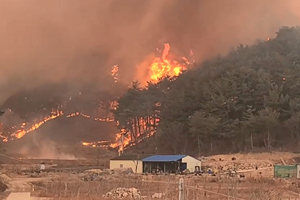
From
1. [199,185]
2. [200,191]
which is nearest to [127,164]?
[199,185]

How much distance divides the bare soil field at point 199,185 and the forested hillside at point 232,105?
6.61m

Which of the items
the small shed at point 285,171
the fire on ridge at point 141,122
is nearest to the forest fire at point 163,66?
the fire on ridge at point 141,122

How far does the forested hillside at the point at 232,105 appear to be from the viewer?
204 ft

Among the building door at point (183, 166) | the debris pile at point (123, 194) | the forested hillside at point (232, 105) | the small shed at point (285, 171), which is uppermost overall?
the forested hillside at point (232, 105)

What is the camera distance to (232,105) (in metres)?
64.8

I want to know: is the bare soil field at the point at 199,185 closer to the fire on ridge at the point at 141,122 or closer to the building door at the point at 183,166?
the building door at the point at 183,166

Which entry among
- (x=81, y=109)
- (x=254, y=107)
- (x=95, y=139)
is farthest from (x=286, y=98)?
(x=81, y=109)

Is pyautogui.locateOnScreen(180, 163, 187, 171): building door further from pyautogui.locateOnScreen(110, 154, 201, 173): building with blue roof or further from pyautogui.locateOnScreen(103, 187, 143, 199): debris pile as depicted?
pyautogui.locateOnScreen(103, 187, 143, 199): debris pile

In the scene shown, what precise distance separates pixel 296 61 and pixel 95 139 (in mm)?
63562

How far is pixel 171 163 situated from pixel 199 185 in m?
22.7

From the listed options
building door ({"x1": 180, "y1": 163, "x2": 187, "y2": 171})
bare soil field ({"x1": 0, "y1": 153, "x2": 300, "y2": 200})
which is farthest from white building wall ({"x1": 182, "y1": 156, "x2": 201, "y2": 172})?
bare soil field ({"x1": 0, "y1": 153, "x2": 300, "y2": 200})

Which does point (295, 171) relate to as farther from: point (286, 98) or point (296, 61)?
point (296, 61)

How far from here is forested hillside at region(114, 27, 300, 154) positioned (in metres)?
62.2

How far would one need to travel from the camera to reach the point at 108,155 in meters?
82.8
